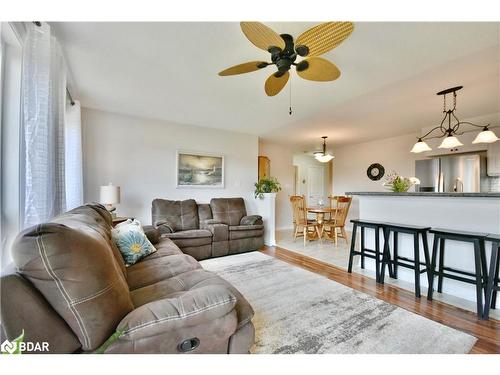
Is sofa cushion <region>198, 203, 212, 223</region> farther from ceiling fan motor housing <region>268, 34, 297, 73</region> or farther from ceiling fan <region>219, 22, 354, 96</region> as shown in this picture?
ceiling fan motor housing <region>268, 34, 297, 73</region>

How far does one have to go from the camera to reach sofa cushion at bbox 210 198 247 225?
169 inches

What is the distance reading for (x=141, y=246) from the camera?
82.4 inches

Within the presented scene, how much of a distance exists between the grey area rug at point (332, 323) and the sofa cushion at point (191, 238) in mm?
1051

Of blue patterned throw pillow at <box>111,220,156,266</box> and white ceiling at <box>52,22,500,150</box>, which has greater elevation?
white ceiling at <box>52,22,500,150</box>

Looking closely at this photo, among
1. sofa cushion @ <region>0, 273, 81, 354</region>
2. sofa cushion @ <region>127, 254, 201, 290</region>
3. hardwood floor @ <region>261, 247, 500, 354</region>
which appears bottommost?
hardwood floor @ <region>261, 247, 500, 354</region>

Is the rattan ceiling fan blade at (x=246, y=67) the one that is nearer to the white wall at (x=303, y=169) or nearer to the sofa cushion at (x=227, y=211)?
the sofa cushion at (x=227, y=211)

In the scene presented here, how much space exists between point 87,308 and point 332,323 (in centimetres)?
174

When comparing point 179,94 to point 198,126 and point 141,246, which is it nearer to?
point 198,126

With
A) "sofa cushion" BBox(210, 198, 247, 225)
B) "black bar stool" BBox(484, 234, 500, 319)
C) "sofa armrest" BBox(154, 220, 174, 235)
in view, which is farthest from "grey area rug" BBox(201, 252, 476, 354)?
"sofa cushion" BBox(210, 198, 247, 225)

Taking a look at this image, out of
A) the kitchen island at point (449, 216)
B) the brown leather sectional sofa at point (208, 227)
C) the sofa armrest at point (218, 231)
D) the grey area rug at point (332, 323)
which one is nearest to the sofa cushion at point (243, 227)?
the brown leather sectional sofa at point (208, 227)

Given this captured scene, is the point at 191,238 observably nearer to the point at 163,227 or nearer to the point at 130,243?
the point at 163,227

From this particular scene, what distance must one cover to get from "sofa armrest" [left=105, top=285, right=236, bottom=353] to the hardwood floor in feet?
6.08

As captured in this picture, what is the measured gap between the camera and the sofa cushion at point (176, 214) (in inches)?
148
